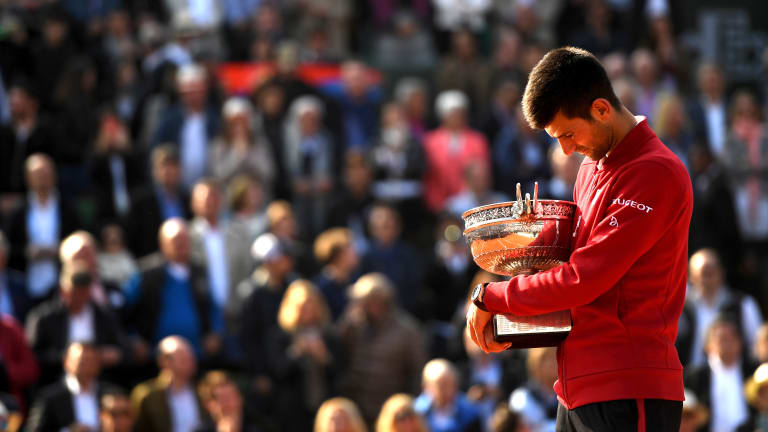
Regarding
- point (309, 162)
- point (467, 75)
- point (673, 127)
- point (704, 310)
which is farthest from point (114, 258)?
point (673, 127)

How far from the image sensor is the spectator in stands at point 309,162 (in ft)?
41.7

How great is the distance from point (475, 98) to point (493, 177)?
5.86ft

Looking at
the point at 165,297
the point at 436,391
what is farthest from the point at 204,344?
the point at 436,391

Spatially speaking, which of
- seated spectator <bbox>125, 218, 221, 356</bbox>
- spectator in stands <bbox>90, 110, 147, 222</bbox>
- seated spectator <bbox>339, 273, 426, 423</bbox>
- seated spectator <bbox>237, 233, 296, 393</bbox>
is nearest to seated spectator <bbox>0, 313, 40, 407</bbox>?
seated spectator <bbox>125, 218, 221, 356</bbox>

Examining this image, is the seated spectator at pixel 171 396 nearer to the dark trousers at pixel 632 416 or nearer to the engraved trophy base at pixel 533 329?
the engraved trophy base at pixel 533 329

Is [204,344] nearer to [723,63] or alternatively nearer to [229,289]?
[229,289]

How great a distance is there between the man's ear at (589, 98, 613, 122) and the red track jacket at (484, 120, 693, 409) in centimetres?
13

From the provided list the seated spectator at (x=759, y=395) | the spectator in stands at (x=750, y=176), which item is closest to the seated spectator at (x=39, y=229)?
the seated spectator at (x=759, y=395)

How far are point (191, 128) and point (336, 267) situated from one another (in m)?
2.73

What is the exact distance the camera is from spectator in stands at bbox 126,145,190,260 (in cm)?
1149

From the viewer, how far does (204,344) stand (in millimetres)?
10359

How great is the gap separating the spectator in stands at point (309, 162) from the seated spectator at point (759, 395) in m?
5.09

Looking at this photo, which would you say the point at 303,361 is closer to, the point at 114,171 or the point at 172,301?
the point at 172,301

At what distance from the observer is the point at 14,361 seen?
9.25 meters
